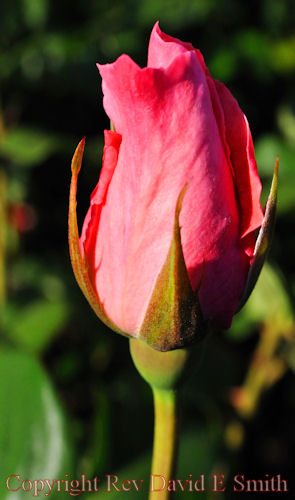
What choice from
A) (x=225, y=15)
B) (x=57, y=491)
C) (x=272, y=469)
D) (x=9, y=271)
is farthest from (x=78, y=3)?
(x=57, y=491)

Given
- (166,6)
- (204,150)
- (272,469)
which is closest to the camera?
(204,150)

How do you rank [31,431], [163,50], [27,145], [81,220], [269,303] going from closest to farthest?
[163,50], [31,431], [269,303], [27,145], [81,220]

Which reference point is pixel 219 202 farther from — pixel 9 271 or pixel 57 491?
pixel 9 271

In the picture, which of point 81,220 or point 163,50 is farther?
point 81,220

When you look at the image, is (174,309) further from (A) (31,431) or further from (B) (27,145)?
(B) (27,145)

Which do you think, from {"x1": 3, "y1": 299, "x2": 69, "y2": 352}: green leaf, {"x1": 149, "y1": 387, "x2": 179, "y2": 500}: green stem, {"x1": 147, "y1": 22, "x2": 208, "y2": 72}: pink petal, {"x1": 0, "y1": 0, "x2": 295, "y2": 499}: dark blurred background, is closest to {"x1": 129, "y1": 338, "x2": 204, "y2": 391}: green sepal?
{"x1": 149, "y1": 387, "x2": 179, "y2": 500}: green stem

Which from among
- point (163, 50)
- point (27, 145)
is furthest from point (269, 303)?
point (163, 50)

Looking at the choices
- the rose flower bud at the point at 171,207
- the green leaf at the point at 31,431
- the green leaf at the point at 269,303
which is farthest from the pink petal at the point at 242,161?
the green leaf at the point at 269,303
